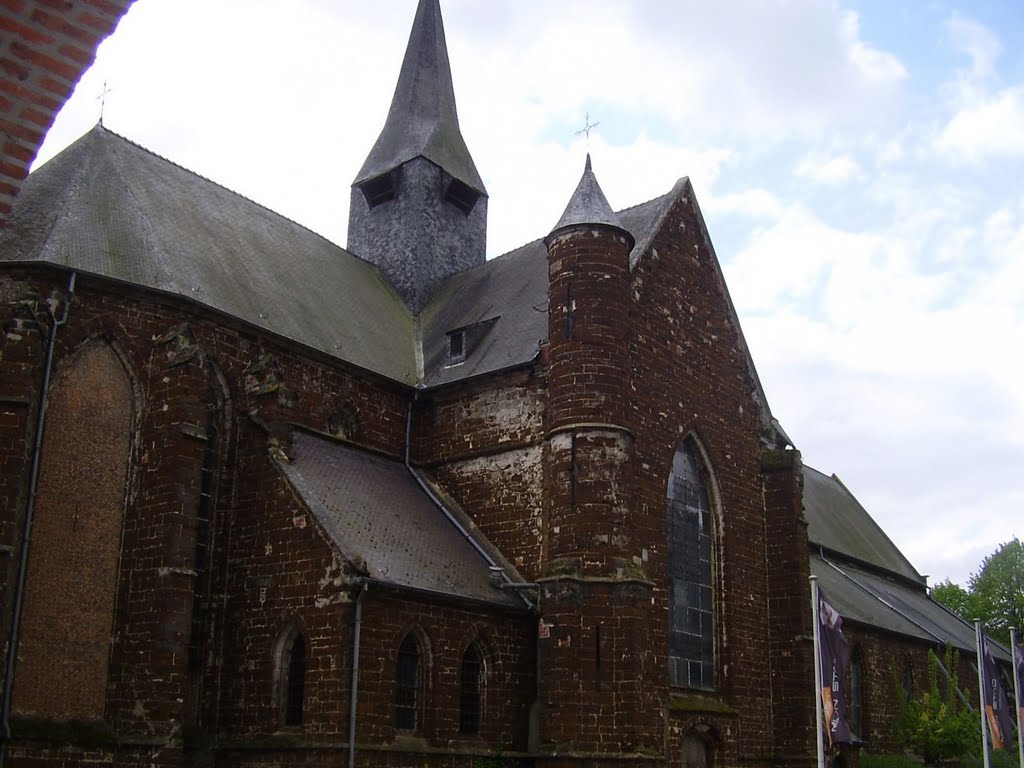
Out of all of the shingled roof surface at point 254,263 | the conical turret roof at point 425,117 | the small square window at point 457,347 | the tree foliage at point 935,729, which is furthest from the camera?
the conical turret roof at point 425,117

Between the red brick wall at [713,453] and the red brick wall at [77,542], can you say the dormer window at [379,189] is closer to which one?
the red brick wall at [713,453]

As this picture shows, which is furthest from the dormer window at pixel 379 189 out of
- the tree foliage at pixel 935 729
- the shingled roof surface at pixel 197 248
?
the tree foliage at pixel 935 729

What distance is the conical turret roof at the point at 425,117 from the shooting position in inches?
1293

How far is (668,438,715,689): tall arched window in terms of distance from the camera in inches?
908

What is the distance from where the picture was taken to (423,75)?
35.7 meters

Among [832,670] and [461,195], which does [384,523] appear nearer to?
[832,670]

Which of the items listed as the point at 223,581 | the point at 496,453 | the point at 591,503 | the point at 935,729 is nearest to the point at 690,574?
the point at 591,503

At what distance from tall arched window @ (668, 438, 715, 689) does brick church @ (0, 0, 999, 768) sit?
0.07m

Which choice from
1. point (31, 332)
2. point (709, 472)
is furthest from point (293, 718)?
point (709, 472)

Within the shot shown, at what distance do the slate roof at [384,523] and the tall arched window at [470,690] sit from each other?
42.7 inches

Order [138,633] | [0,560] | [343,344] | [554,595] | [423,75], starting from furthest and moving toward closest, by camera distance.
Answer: [423,75], [343,344], [554,595], [138,633], [0,560]

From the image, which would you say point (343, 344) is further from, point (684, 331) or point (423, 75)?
point (423, 75)

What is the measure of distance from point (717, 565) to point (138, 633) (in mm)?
12705

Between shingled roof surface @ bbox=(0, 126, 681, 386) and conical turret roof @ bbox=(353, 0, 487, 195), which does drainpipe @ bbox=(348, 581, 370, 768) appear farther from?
conical turret roof @ bbox=(353, 0, 487, 195)
